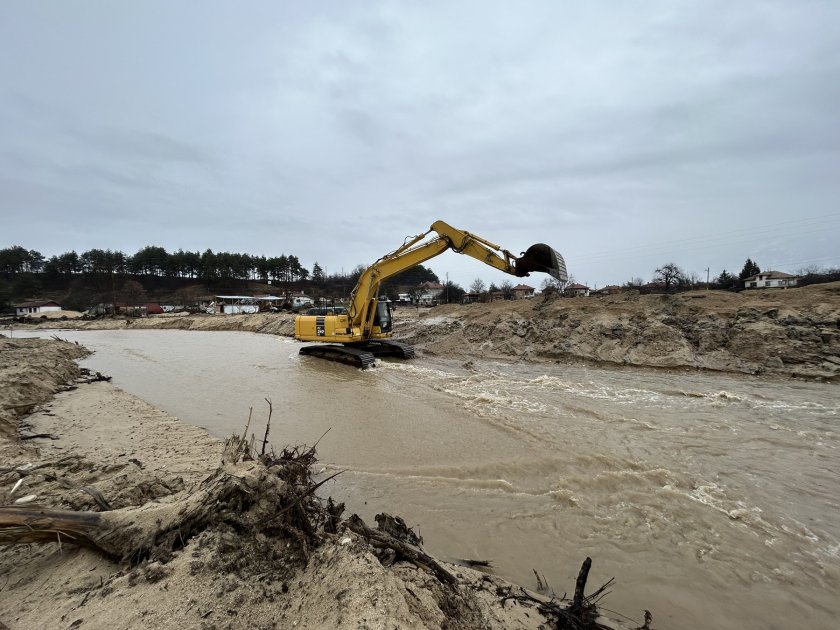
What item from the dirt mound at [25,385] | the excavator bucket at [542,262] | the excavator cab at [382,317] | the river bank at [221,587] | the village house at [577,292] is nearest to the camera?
the river bank at [221,587]

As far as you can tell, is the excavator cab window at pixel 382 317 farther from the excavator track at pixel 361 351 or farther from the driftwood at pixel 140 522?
the driftwood at pixel 140 522

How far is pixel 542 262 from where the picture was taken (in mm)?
10297

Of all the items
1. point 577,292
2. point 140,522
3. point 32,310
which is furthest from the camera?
point 32,310

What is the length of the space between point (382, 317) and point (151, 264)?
303 ft

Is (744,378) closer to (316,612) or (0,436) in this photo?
(316,612)

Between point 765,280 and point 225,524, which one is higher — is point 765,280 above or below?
above

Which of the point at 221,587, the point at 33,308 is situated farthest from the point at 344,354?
the point at 33,308

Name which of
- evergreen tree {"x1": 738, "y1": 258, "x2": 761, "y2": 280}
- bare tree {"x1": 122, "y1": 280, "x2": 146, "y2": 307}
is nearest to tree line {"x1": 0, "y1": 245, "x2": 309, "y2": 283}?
bare tree {"x1": 122, "y1": 280, "x2": 146, "y2": 307}

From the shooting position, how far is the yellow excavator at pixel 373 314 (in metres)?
13.2

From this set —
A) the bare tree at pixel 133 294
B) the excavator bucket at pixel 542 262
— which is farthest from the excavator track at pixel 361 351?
the bare tree at pixel 133 294

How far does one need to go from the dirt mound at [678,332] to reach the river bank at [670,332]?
0.02 meters

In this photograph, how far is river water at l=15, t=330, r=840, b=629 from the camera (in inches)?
128

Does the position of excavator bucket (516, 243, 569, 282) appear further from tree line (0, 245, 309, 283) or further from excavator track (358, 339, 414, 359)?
tree line (0, 245, 309, 283)

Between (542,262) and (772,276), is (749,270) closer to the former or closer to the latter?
(772,276)
